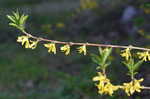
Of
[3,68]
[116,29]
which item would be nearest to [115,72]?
[3,68]

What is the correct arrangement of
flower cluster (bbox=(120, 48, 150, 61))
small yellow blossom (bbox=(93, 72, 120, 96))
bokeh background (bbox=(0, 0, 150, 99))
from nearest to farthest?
small yellow blossom (bbox=(93, 72, 120, 96)) < flower cluster (bbox=(120, 48, 150, 61)) < bokeh background (bbox=(0, 0, 150, 99))

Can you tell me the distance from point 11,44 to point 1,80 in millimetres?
2159

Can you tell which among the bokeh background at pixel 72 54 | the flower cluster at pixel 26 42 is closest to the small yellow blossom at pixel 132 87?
the flower cluster at pixel 26 42

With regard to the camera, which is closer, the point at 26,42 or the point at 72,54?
the point at 26,42

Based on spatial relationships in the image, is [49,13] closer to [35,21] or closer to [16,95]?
[35,21]

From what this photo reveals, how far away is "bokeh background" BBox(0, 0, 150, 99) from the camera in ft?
19.5

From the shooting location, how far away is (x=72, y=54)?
26.3 feet

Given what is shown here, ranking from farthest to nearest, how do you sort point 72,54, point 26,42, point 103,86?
point 72,54 → point 26,42 → point 103,86

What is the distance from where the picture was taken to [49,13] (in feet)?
38.8

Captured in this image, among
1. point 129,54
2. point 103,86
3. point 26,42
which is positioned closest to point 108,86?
point 103,86

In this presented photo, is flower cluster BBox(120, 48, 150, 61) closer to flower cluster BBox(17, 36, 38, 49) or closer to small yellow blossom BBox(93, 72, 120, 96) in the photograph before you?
small yellow blossom BBox(93, 72, 120, 96)

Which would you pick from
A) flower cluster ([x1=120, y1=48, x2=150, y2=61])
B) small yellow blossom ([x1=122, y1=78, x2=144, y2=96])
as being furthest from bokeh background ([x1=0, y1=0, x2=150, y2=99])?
small yellow blossom ([x1=122, y1=78, x2=144, y2=96])

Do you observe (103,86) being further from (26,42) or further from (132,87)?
(26,42)

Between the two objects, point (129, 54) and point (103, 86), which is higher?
point (129, 54)
